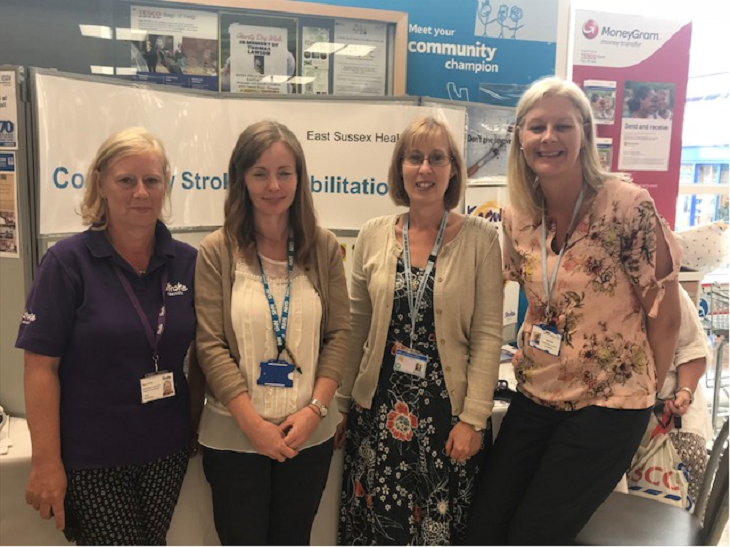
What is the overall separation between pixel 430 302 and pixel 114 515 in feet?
3.44

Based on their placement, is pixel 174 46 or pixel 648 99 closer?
pixel 174 46

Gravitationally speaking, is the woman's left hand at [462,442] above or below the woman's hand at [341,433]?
above

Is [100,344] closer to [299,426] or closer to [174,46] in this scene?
[299,426]

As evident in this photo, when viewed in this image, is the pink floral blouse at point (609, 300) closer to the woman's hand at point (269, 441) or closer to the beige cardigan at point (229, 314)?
the beige cardigan at point (229, 314)

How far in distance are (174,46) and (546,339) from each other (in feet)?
8.27

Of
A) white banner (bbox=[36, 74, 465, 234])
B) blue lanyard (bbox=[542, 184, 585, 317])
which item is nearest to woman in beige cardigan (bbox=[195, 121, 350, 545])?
blue lanyard (bbox=[542, 184, 585, 317])

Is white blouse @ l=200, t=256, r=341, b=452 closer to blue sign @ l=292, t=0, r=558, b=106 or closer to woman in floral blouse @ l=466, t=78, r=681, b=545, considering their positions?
woman in floral blouse @ l=466, t=78, r=681, b=545

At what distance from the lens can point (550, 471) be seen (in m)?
1.67

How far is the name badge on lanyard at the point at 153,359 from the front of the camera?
1527mm

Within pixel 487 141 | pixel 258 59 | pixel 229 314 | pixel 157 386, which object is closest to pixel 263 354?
pixel 229 314

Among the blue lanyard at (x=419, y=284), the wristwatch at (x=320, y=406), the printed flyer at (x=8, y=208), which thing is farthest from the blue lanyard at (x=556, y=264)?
Result: the printed flyer at (x=8, y=208)

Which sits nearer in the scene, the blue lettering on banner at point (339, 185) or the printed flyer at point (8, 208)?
the printed flyer at point (8, 208)

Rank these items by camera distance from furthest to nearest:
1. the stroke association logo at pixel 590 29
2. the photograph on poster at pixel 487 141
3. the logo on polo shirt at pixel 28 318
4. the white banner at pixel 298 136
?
the stroke association logo at pixel 590 29
the photograph on poster at pixel 487 141
the white banner at pixel 298 136
the logo on polo shirt at pixel 28 318

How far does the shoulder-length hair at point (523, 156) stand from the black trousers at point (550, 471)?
24.7 inches
